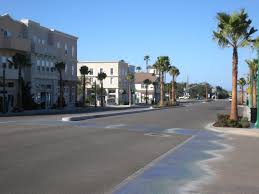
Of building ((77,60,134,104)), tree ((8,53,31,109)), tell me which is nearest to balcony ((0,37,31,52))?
tree ((8,53,31,109))

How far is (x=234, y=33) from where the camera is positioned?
33.8m

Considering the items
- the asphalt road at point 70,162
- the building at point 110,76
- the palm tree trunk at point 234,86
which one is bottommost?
the asphalt road at point 70,162

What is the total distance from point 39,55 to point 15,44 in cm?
906

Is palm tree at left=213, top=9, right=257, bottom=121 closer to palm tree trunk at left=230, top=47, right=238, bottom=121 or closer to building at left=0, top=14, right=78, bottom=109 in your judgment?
palm tree trunk at left=230, top=47, right=238, bottom=121

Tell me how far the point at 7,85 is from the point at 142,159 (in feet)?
169

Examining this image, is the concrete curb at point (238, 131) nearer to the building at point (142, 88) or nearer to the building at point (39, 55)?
the building at point (39, 55)

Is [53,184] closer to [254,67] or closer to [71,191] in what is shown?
[71,191]

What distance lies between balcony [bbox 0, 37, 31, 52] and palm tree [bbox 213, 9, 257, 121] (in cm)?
3389

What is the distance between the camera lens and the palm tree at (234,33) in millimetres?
33375

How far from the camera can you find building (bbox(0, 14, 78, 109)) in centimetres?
6394

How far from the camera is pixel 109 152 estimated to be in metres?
17.0

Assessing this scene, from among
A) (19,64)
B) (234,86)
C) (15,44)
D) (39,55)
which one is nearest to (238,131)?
(234,86)

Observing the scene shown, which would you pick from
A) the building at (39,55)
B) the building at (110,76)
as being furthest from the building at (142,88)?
the building at (39,55)

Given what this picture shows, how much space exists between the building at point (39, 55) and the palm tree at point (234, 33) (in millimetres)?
34381
